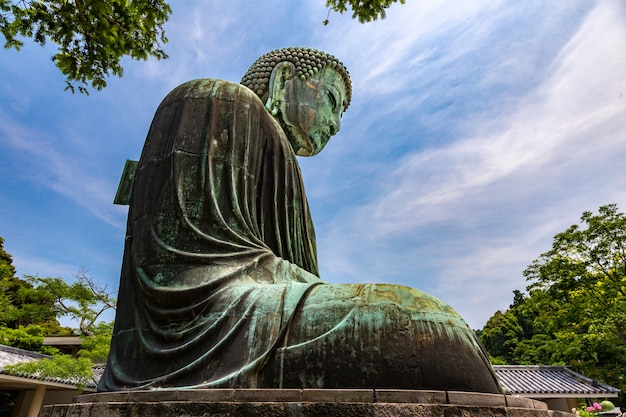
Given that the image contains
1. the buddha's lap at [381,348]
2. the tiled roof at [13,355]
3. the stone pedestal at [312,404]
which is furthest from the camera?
the tiled roof at [13,355]

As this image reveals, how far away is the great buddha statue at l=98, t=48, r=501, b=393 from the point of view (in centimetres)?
252

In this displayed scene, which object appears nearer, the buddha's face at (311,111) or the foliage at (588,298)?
the buddha's face at (311,111)

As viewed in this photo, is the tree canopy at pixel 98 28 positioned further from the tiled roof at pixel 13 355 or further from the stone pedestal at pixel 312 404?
the tiled roof at pixel 13 355

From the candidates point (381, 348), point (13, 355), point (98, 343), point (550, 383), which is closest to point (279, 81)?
point (381, 348)

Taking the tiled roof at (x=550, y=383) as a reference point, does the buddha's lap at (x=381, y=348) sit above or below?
below

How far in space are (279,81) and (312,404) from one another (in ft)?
14.9

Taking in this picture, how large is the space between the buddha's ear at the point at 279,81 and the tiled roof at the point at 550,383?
1342cm

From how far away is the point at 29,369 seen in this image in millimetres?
12242

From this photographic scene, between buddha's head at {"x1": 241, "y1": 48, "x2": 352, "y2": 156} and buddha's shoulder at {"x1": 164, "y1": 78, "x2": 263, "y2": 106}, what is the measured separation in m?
1.32

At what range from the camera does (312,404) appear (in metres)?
2.09

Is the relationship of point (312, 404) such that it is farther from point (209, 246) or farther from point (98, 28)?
point (98, 28)

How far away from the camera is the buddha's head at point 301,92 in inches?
224

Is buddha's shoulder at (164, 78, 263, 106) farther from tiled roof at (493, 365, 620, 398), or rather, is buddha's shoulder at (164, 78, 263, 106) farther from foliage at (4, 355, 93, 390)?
tiled roof at (493, 365, 620, 398)

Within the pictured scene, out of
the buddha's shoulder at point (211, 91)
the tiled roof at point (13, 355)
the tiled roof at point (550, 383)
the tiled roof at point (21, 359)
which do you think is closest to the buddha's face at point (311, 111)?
the buddha's shoulder at point (211, 91)
